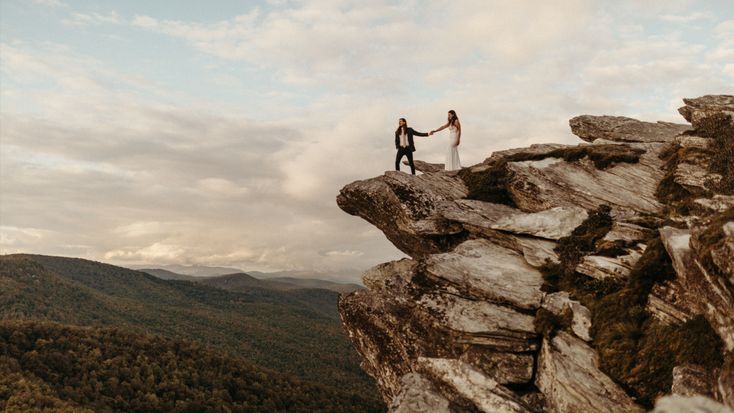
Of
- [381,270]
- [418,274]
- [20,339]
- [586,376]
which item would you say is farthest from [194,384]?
[586,376]

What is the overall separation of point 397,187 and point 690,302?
17.0 metres

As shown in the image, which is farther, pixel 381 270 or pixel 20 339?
pixel 20 339

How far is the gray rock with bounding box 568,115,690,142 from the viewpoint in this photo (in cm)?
3400

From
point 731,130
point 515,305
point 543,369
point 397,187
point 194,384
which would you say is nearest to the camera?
point 543,369

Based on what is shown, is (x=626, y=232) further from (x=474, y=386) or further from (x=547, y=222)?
(x=474, y=386)

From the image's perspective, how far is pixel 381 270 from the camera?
30062 millimetres

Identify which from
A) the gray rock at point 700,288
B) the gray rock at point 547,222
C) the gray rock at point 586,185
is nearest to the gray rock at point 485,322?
the gray rock at point 547,222

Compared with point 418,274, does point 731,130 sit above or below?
above

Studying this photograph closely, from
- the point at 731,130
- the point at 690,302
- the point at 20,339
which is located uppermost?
the point at 731,130

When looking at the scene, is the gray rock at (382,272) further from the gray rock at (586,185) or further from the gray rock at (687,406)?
the gray rock at (687,406)

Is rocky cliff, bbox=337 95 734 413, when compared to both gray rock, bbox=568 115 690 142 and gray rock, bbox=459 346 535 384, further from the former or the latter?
gray rock, bbox=568 115 690 142

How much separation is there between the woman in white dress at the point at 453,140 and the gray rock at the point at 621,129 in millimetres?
11667

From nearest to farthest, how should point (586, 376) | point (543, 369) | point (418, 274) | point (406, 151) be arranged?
1. point (586, 376)
2. point (543, 369)
3. point (418, 274)
4. point (406, 151)

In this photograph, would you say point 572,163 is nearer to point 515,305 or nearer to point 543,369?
point 515,305
